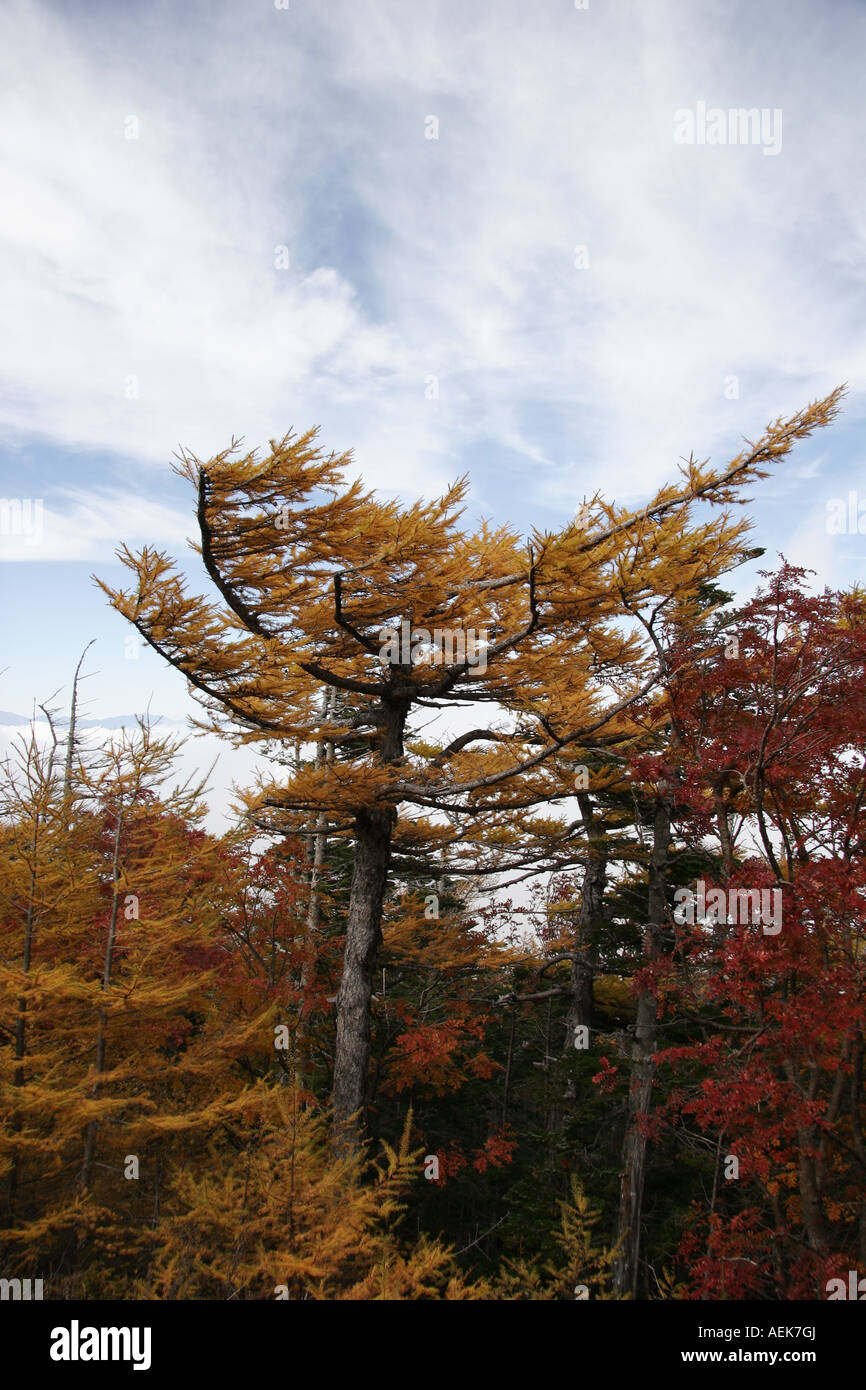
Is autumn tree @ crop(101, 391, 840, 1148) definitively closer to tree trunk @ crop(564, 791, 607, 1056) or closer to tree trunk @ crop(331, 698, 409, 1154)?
tree trunk @ crop(331, 698, 409, 1154)

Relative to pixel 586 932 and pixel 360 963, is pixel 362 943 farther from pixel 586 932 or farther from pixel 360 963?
pixel 586 932

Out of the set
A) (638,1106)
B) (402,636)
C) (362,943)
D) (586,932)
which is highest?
(402,636)

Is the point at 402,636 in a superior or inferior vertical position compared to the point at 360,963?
superior

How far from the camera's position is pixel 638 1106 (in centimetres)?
1106

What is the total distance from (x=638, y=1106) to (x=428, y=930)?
15.5ft

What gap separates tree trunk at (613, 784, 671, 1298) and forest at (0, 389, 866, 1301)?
79 millimetres

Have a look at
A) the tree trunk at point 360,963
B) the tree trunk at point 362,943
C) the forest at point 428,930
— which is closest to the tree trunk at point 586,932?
the forest at point 428,930

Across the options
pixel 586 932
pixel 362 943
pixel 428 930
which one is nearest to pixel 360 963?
pixel 362 943

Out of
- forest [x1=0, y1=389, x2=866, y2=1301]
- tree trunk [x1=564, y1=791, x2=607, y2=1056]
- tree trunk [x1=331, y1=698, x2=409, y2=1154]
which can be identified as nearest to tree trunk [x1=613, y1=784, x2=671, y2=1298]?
forest [x1=0, y1=389, x2=866, y2=1301]

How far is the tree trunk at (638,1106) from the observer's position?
35.7 ft

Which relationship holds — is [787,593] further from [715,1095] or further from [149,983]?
[149,983]

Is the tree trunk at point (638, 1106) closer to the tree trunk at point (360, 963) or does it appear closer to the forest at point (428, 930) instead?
the forest at point (428, 930)

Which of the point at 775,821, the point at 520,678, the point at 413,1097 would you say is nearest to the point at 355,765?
the point at 520,678
